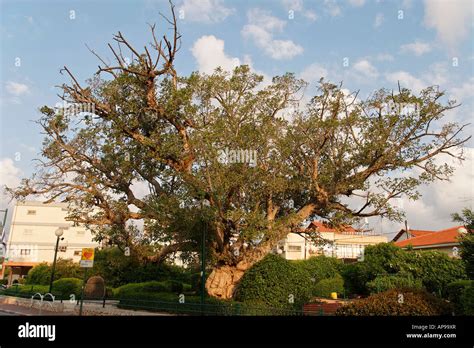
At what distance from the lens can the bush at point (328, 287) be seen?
111 ft

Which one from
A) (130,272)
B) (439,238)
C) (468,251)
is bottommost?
(130,272)

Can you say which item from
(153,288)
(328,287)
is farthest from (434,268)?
(153,288)

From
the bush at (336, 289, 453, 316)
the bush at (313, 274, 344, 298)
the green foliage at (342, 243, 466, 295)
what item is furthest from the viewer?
the bush at (313, 274, 344, 298)

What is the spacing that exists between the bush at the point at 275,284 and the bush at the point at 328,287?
587 inches

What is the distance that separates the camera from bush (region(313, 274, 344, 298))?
33750 millimetres

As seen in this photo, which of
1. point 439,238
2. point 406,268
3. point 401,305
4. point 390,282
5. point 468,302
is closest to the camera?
point 401,305

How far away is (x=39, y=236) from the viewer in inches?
2670

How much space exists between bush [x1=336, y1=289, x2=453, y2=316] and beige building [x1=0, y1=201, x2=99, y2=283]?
196ft

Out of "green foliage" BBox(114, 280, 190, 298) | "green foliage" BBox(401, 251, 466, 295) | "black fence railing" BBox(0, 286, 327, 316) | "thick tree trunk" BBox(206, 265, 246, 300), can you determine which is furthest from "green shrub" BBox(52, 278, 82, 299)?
"green foliage" BBox(401, 251, 466, 295)

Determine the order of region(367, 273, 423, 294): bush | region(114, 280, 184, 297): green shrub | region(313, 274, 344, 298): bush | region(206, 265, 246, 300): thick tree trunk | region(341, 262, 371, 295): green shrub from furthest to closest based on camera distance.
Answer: region(313, 274, 344, 298): bush, region(341, 262, 371, 295): green shrub, region(367, 273, 423, 294): bush, region(114, 280, 184, 297): green shrub, region(206, 265, 246, 300): thick tree trunk

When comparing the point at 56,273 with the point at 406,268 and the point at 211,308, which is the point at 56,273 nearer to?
the point at 211,308

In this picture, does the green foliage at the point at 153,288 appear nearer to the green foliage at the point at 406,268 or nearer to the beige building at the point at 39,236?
the green foliage at the point at 406,268

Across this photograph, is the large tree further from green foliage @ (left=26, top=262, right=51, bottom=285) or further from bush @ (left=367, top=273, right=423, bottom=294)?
green foliage @ (left=26, top=262, right=51, bottom=285)

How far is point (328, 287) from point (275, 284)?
1665 centimetres
